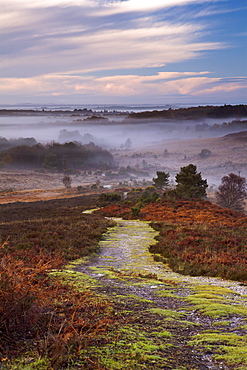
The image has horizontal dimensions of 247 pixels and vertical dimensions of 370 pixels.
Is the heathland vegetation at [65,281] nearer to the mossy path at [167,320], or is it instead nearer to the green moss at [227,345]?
the mossy path at [167,320]

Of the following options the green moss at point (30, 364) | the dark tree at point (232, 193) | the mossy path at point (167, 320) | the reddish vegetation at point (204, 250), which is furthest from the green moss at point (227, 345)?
the dark tree at point (232, 193)

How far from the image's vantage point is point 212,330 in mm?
5328

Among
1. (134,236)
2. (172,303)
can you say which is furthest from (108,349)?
(134,236)

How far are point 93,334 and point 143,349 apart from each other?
73 centimetres

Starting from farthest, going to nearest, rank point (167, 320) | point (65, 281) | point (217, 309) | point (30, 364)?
point (65, 281) < point (217, 309) < point (167, 320) < point (30, 364)

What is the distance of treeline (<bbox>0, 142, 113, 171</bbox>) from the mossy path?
11647 centimetres

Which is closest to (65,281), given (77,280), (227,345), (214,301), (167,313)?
(77,280)

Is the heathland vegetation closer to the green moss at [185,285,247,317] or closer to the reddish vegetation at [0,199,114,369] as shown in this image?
the reddish vegetation at [0,199,114,369]

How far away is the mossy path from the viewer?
13.8ft

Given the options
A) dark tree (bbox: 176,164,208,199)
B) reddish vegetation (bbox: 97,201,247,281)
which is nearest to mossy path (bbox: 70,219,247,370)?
reddish vegetation (bbox: 97,201,247,281)

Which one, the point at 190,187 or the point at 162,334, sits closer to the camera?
the point at 162,334

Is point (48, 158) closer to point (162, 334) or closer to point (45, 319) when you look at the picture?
point (45, 319)

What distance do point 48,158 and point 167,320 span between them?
12320cm

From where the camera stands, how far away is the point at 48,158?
409 feet
